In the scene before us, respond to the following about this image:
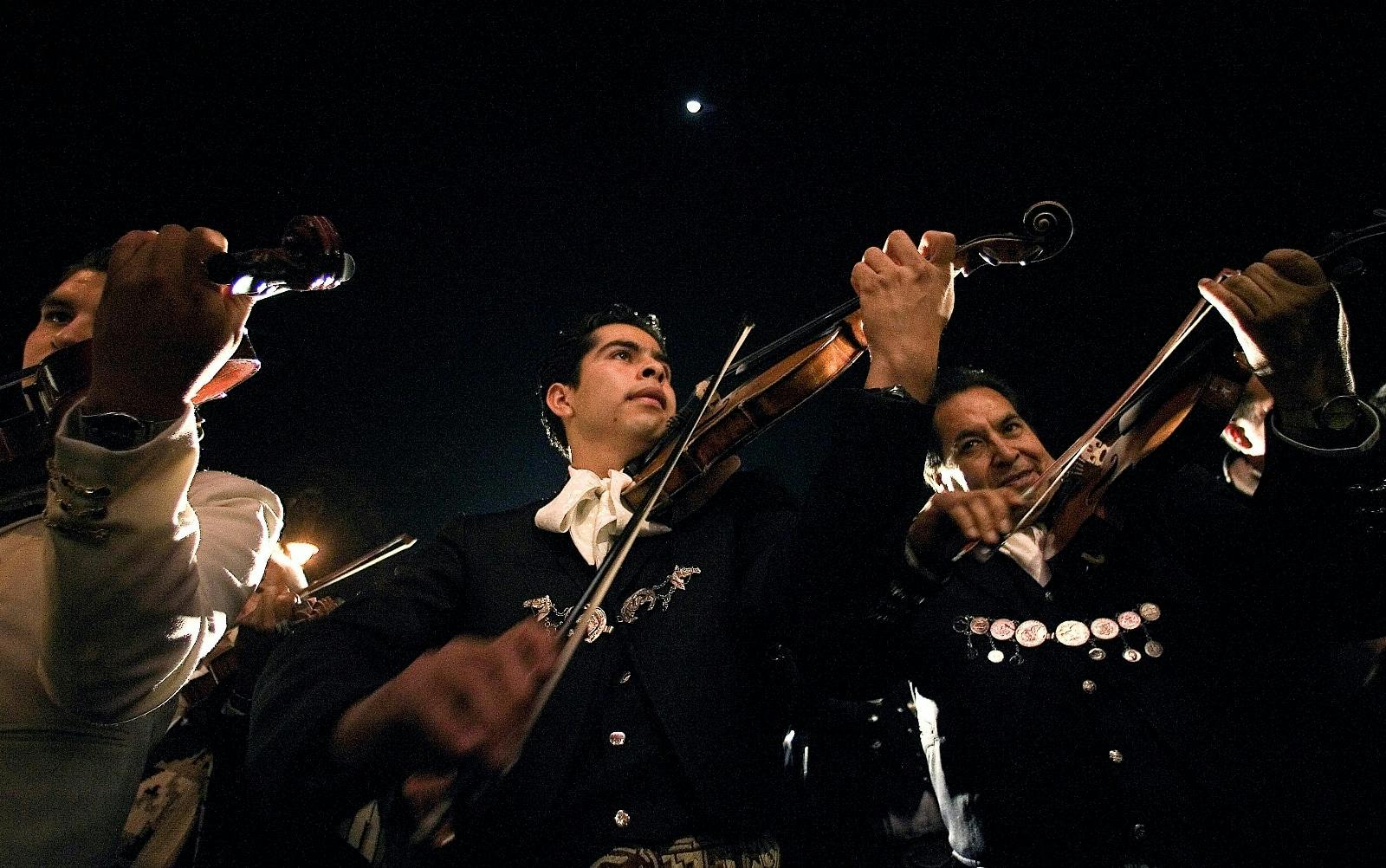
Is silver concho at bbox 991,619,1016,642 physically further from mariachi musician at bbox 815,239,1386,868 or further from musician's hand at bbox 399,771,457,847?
musician's hand at bbox 399,771,457,847

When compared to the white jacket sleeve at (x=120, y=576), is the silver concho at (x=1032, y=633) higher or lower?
lower

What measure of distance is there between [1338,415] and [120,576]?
2525 mm

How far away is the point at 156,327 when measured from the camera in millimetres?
1056

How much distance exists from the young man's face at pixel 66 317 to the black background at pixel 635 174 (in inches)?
60.9

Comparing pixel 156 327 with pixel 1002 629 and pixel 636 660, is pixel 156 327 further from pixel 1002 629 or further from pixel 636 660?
pixel 1002 629

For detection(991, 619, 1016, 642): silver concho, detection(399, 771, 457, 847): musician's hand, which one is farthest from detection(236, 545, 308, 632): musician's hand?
detection(991, 619, 1016, 642): silver concho

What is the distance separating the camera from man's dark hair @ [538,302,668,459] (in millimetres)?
2709

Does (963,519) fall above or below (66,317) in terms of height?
below

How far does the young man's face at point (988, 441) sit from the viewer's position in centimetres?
242

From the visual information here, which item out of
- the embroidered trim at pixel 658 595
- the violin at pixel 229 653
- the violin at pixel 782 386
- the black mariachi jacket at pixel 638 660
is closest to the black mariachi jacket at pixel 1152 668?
the black mariachi jacket at pixel 638 660

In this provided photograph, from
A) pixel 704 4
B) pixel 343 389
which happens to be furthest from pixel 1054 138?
pixel 343 389

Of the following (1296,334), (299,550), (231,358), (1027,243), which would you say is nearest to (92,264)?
(231,358)

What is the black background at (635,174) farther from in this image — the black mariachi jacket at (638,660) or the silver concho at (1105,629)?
the black mariachi jacket at (638,660)

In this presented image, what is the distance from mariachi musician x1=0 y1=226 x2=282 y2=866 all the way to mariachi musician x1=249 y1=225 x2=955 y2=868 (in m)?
0.27
